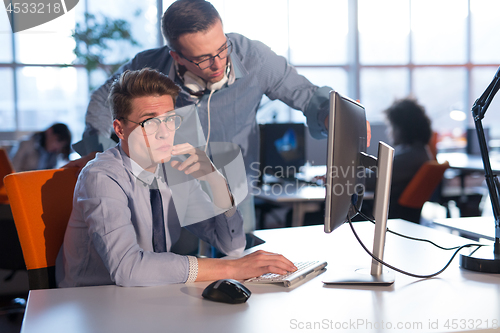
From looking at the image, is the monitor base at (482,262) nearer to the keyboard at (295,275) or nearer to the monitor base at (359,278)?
the monitor base at (359,278)

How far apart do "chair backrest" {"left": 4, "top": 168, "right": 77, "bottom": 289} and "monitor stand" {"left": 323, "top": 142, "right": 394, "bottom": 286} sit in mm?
807

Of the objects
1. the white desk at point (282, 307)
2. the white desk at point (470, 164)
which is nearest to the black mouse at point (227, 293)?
the white desk at point (282, 307)

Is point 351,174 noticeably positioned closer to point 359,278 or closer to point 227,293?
point 359,278

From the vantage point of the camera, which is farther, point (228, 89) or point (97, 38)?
point (97, 38)

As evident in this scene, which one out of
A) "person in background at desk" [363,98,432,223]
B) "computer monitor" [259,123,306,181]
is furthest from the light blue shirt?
"computer monitor" [259,123,306,181]

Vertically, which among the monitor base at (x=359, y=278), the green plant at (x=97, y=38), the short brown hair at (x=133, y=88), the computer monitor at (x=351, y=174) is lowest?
the monitor base at (x=359, y=278)

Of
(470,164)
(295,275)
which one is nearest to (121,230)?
(295,275)

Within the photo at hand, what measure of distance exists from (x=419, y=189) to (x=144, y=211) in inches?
88.3

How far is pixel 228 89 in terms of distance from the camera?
77.4 inches

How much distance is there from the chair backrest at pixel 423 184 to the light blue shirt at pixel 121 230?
1.91 m

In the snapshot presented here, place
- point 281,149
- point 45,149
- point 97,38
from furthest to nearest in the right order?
point 97,38 → point 45,149 → point 281,149

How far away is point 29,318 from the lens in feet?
2.85

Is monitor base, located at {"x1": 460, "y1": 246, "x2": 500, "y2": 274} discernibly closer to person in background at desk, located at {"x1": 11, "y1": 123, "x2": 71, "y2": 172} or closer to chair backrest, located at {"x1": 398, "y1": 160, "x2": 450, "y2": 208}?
chair backrest, located at {"x1": 398, "y1": 160, "x2": 450, "y2": 208}

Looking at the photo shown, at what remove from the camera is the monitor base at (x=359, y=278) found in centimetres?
103
